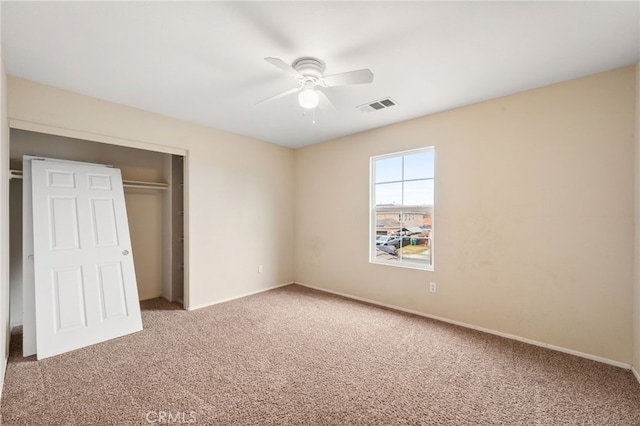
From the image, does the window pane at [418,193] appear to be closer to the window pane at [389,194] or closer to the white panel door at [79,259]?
the window pane at [389,194]

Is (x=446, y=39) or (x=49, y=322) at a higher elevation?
(x=446, y=39)

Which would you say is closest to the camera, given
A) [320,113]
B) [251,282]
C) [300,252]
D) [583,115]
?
[583,115]

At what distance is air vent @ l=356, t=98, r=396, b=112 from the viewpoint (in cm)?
304

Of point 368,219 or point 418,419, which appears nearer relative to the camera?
point 418,419

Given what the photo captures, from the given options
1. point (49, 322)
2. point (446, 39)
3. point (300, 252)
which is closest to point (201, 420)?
point (49, 322)

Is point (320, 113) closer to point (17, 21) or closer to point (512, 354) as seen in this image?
point (17, 21)

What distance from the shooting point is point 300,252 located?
16.6 ft

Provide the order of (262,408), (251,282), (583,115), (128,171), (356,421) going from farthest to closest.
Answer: (251,282)
(128,171)
(583,115)
(262,408)
(356,421)

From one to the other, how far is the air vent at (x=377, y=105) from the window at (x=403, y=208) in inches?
31.5

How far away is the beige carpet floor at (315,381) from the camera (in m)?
1.79

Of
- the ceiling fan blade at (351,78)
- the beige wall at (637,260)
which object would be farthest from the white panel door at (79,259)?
the beige wall at (637,260)

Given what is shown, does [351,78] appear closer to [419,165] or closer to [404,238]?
[419,165]

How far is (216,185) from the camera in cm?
404

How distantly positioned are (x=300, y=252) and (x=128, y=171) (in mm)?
2954
